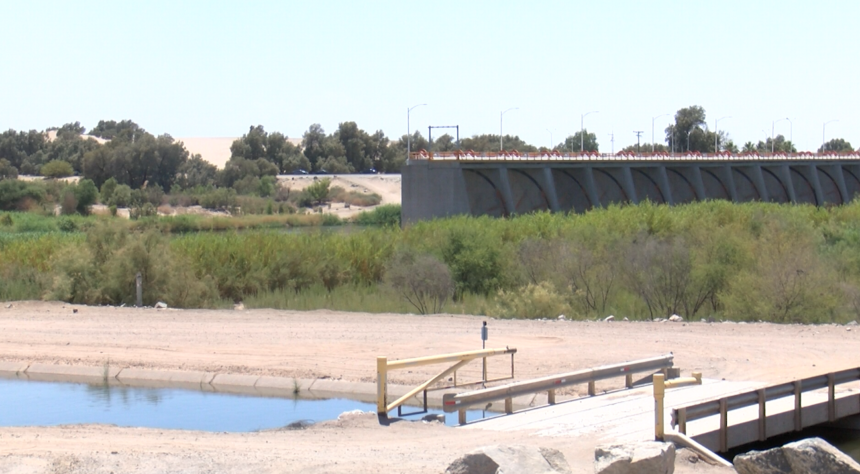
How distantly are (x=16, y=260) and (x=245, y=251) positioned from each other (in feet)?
26.0

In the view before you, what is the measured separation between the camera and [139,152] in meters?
132

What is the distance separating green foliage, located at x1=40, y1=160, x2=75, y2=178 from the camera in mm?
144000

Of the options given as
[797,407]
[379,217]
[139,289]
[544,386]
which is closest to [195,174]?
[379,217]

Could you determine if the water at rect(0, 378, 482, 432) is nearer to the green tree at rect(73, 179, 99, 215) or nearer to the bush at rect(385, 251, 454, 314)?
the bush at rect(385, 251, 454, 314)

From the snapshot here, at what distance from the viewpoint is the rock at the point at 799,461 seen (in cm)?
1186

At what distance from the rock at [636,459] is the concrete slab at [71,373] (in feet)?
38.1

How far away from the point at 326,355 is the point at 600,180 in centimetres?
6863

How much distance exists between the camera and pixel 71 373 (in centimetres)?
1970

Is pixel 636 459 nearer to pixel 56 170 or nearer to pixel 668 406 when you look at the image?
pixel 668 406

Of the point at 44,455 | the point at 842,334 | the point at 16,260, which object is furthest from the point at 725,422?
the point at 16,260

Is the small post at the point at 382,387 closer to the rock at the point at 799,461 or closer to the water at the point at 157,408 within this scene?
the water at the point at 157,408

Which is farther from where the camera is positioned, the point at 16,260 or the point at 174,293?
the point at 16,260

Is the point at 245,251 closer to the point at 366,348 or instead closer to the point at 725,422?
the point at 366,348

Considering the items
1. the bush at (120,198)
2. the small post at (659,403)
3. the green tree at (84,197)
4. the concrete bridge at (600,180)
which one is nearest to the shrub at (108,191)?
the bush at (120,198)
